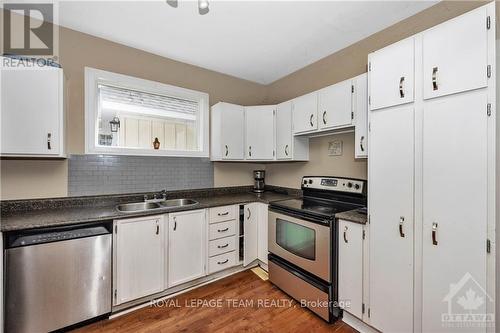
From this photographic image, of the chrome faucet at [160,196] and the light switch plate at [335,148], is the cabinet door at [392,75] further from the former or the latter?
the chrome faucet at [160,196]

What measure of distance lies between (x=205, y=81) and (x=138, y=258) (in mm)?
2353

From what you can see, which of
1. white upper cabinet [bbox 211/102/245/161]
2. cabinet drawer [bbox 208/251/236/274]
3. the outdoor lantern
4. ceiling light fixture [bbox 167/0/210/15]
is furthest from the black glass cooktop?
the outdoor lantern

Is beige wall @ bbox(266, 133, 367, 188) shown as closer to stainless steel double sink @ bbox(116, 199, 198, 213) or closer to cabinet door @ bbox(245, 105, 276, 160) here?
cabinet door @ bbox(245, 105, 276, 160)

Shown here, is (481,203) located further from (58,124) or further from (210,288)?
(58,124)

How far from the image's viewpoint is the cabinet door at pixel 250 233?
2734mm

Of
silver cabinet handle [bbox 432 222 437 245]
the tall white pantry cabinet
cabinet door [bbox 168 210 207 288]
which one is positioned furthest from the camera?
cabinet door [bbox 168 210 207 288]

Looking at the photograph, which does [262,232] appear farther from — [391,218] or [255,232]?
[391,218]

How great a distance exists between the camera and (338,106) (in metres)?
2.21

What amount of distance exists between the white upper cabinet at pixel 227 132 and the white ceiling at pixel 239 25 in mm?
655

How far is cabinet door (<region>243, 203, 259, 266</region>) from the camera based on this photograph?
8.97ft

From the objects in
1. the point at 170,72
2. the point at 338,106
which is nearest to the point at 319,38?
the point at 338,106

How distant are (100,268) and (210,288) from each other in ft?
3.68

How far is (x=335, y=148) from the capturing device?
8.44 ft

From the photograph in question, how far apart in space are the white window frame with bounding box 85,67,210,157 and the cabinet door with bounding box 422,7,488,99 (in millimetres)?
2395
